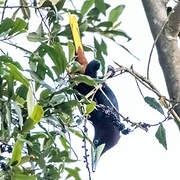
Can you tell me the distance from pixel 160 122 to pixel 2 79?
1.56 feet

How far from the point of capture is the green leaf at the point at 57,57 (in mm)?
1275

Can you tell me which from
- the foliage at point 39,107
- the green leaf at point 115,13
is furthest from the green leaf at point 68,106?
the green leaf at point 115,13

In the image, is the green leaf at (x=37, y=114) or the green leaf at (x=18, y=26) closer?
the green leaf at (x=37, y=114)

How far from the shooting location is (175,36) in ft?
5.08

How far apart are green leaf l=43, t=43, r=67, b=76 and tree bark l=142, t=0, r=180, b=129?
0.35 metres

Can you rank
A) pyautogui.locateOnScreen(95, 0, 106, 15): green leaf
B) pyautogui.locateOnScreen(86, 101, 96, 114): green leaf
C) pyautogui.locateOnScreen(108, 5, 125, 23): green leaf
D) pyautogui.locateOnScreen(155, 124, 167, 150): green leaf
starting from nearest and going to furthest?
pyautogui.locateOnScreen(86, 101, 96, 114): green leaf
pyautogui.locateOnScreen(155, 124, 167, 150): green leaf
pyautogui.locateOnScreen(95, 0, 106, 15): green leaf
pyautogui.locateOnScreen(108, 5, 125, 23): green leaf

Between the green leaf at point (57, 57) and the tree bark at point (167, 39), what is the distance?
350 mm

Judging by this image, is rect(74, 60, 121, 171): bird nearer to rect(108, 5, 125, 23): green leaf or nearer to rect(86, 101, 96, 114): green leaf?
rect(108, 5, 125, 23): green leaf

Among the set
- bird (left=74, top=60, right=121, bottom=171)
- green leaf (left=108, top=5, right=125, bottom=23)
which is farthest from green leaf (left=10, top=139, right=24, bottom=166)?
green leaf (left=108, top=5, right=125, bottom=23)

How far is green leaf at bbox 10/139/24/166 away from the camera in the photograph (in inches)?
44.1

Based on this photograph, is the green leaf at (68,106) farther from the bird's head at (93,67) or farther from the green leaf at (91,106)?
the bird's head at (93,67)

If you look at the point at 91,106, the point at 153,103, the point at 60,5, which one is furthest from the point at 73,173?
the point at 60,5

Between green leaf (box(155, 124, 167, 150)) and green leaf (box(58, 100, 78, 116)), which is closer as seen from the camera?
green leaf (box(58, 100, 78, 116))

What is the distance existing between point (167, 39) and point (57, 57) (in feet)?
1.35
